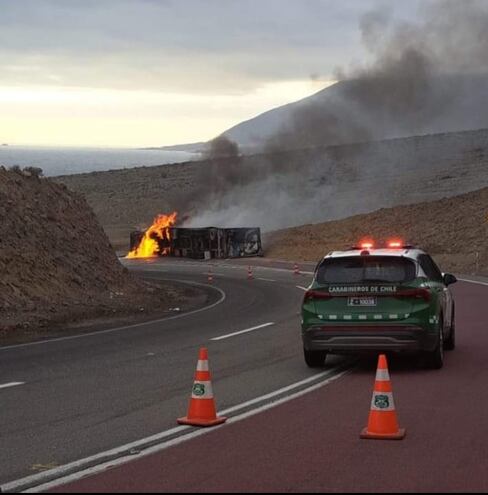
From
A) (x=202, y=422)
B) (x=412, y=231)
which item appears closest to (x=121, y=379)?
(x=202, y=422)

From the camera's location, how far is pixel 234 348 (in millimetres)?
15148

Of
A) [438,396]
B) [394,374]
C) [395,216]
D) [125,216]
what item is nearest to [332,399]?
[438,396]

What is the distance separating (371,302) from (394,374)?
3.30 ft

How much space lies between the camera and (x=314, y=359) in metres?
12.5

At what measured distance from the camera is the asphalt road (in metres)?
8.05

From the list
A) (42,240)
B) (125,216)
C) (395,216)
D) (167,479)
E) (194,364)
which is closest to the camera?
(167,479)

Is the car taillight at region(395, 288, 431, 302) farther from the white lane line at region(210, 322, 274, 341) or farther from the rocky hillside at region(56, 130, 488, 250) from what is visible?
the rocky hillside at region(56, 130, 488, 250)

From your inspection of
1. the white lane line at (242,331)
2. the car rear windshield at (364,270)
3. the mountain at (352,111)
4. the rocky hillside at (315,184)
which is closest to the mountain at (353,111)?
the mountain at (352,111)

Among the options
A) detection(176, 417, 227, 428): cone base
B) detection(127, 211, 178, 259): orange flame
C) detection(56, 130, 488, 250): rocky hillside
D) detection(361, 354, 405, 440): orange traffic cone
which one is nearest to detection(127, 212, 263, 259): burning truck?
detection(127, 211, 178, 259): orange flame

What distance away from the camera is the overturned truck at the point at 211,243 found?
53031mm

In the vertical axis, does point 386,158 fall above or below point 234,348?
above

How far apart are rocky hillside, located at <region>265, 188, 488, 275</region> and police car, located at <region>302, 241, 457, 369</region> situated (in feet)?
114

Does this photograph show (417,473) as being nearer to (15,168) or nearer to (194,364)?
(194,364)

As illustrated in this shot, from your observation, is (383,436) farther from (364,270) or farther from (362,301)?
(364,270)
